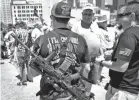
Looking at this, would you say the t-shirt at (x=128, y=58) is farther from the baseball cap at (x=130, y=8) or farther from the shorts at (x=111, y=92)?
the baseball cap at (x=130, y=8)

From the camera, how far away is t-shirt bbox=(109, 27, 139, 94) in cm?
262

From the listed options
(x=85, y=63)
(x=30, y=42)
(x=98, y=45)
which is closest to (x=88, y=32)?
(x=98, y=45)

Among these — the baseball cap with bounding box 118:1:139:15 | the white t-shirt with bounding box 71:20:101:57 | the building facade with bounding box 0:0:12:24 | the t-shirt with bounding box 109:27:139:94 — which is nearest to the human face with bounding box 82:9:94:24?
the white t-shirt with bounding box 71:20:101:57

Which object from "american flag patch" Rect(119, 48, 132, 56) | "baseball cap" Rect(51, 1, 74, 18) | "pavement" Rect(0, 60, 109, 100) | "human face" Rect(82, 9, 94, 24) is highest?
"baseball cap" Rect(51, 1, 74, 18)

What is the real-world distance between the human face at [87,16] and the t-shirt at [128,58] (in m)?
→ 2.08

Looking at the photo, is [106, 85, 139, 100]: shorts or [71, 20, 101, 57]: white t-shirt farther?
[71, 20, 101, 57]: white t-shirt

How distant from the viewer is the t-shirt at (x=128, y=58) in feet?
8.61

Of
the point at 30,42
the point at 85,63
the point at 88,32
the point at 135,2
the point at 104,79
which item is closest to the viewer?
the point at 135,2

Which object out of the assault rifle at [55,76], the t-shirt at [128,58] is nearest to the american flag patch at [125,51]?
the t-shirt at [128,58]

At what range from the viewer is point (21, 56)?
772 cm

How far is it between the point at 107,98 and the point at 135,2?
4.03 feet

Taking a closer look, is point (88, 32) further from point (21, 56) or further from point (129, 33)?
point (21, 56)

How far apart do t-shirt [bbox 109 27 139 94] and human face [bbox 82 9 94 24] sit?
208 cm

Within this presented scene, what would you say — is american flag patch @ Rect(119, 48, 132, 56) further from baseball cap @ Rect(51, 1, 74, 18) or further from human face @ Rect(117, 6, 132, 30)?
baseball cap @ Rect(51, 1, 74, 18)
